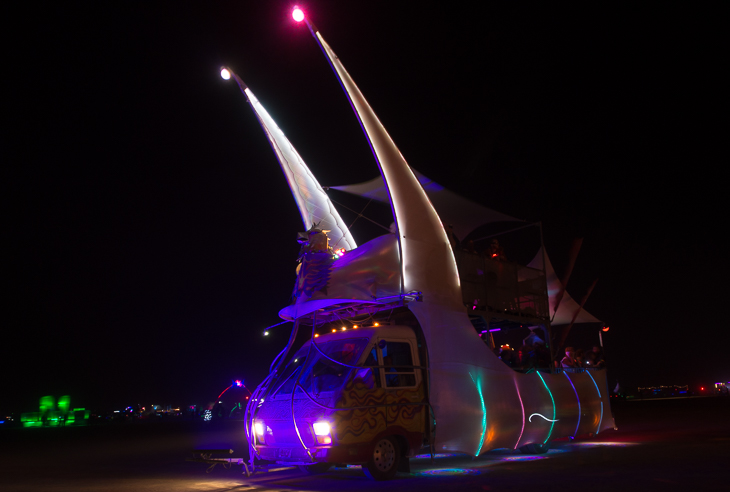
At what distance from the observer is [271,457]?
896 centimetres

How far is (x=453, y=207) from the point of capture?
13.0 m

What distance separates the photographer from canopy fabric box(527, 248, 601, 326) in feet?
52.3

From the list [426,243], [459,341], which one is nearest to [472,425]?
[459,341]

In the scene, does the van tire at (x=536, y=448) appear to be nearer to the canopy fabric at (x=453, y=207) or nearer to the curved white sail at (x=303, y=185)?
the canopy fabric at (x=453, y=207)

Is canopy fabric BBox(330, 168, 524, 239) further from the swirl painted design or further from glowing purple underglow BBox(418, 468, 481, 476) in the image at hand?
glowing purple underglow BBox(418, 468, 481, 476)

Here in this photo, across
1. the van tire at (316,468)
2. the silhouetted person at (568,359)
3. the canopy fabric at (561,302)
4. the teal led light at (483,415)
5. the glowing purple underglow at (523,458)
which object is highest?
the canopy fabric at (561,302)

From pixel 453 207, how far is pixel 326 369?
5459 mm

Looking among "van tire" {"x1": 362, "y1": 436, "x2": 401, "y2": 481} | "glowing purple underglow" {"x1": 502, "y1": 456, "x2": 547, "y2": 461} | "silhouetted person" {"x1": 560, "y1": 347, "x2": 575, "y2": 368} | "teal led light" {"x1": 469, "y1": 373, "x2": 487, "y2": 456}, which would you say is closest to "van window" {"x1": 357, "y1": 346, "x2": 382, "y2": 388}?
"van tire" {"x1": 362, "y1": 436, "x2": 401, "y2": 481}

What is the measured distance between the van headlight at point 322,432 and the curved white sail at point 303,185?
6.24 meters

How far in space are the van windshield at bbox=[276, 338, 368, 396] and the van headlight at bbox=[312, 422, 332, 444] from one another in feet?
2.08

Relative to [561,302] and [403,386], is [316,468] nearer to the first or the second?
[403,386]

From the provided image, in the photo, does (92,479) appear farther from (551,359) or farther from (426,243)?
(551,359)

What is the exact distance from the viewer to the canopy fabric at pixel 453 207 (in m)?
12.8

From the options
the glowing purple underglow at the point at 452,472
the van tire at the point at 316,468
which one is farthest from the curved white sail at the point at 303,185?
the glowing purple underglow at the point at 452,472
